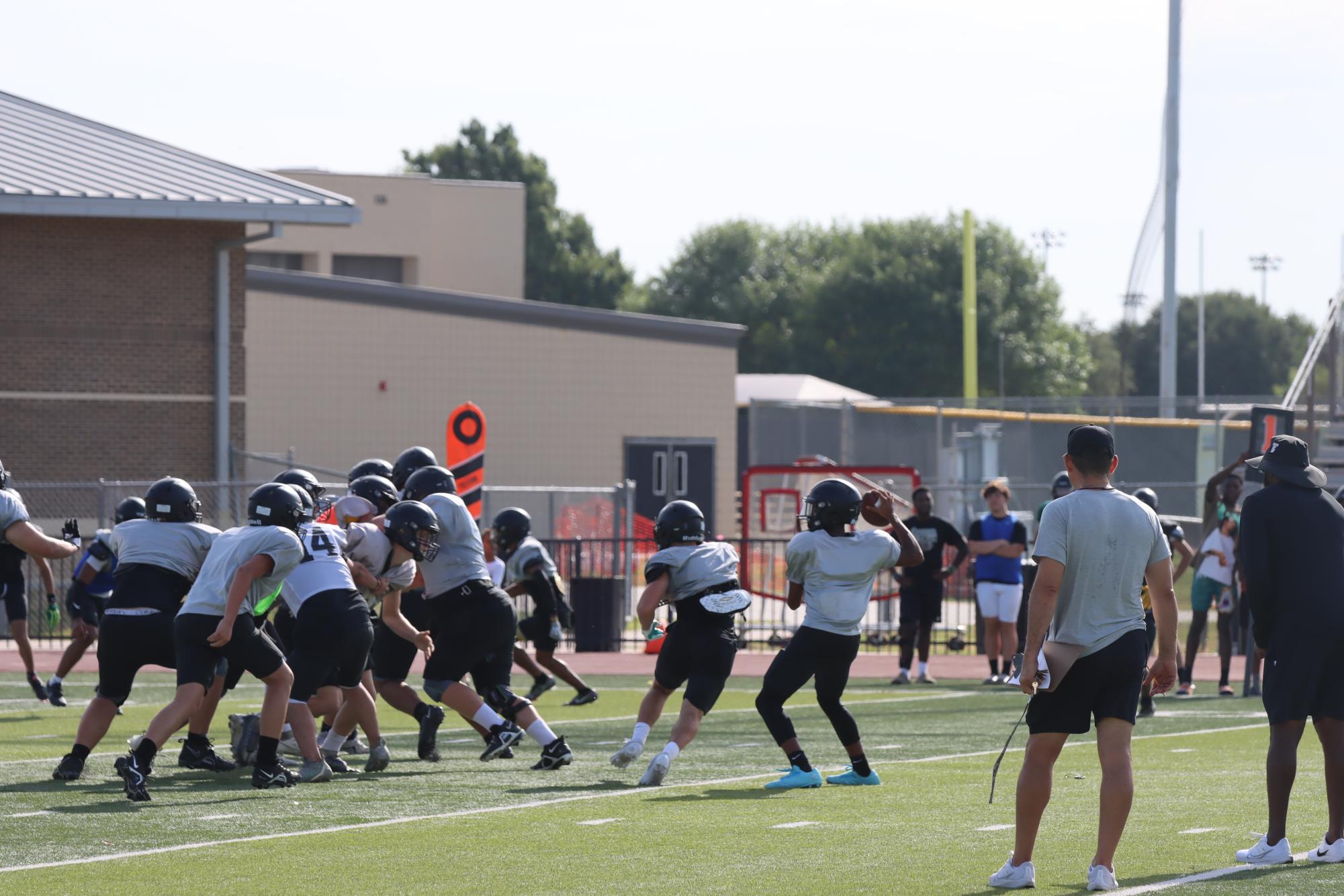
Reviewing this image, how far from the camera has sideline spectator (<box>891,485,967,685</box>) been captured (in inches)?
754

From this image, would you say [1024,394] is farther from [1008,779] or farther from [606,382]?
[1008,779]

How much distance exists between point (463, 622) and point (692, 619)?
1.36m

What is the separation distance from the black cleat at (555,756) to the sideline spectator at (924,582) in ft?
26.4

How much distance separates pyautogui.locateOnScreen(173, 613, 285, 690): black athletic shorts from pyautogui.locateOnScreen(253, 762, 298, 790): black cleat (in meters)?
0.52

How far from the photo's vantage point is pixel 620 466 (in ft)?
138

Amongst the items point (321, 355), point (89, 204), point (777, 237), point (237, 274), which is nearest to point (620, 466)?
point (321, 355)

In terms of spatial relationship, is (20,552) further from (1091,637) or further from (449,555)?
(1091,637)

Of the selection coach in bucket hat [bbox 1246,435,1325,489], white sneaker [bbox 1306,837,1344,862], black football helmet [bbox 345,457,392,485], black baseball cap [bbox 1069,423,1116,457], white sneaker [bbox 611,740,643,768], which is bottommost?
white sneaker [bbox 611,740,643,768]

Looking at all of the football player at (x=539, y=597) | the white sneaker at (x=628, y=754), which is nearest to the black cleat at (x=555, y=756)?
the white sneaker at (x=628, y=754)

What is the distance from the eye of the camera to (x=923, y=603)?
1928 cm

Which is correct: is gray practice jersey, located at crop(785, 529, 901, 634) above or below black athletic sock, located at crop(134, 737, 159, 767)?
above

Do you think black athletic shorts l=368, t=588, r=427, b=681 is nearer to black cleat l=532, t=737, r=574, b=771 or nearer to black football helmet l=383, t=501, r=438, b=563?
black football helmet l=383, t=501, r=438, b=563

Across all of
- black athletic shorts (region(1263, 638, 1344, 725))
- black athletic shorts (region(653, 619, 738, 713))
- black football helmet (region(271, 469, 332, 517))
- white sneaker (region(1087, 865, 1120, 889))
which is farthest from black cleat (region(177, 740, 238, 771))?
black athletic shorts (region(1263, 638, 1344, 725))

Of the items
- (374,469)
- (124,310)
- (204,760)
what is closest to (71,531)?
(374,469)
